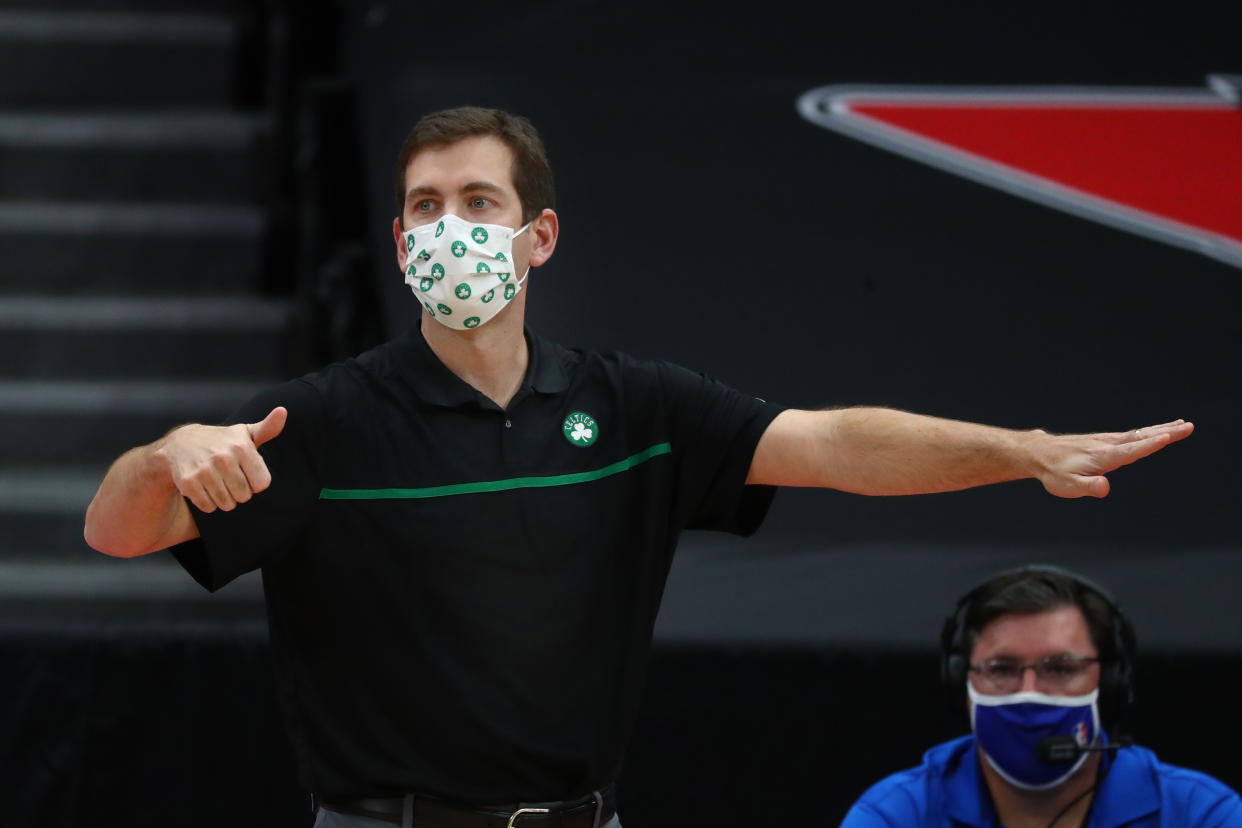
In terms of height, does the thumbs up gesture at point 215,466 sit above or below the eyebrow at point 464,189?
below

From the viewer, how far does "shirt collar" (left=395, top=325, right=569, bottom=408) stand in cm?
231

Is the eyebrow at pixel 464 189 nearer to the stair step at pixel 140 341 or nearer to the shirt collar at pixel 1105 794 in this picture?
the shirt collar at pixel 1105 794

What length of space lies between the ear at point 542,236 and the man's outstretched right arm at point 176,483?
0.59m

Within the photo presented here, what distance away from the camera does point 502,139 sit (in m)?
2.40

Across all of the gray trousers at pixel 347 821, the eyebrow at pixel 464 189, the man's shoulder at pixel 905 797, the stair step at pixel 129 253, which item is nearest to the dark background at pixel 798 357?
the man's shoulder at pixel 905 797

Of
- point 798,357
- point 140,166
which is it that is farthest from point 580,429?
point 140,166

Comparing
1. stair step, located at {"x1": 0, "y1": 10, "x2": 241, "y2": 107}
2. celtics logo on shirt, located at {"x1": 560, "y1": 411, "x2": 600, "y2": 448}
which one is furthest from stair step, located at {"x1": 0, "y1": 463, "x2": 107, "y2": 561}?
celtics logo on shirt, located at {"x1": 560, "y1": 411, "x2": 600, "y2": 448}

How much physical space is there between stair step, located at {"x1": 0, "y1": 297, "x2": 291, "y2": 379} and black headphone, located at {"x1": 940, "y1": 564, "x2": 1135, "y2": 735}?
243cm

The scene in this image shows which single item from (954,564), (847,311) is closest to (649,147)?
(847,311)

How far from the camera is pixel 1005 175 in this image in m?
3.90

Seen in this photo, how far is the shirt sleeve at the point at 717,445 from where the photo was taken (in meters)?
2.38

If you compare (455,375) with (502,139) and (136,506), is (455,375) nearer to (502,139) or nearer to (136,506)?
(502,139)

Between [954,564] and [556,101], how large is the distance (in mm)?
1490

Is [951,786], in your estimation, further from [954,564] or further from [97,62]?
[97,62]
